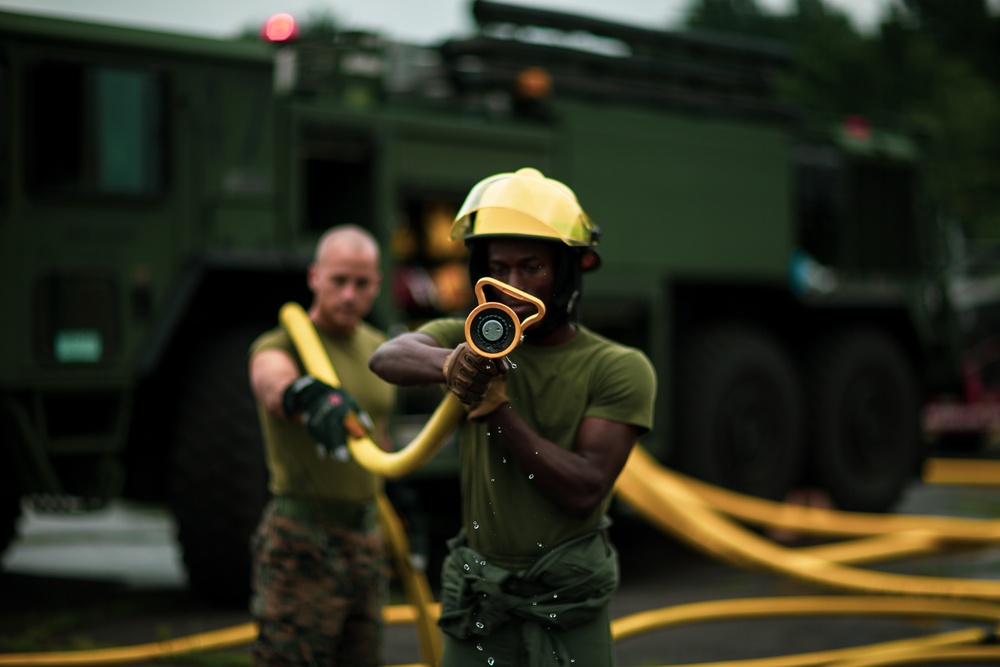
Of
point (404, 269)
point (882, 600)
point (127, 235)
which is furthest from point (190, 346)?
point (882, 600)

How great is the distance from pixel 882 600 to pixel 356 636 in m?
4.30

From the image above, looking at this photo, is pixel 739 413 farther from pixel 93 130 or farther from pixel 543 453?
pixel 543 453

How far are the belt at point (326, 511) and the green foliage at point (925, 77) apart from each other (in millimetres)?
31456

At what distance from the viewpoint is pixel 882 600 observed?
327 inches

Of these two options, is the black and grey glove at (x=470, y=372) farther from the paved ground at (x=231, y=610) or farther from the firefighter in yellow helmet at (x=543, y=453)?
the paved ground at (x=231, y=610)

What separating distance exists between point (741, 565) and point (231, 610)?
8.82ft

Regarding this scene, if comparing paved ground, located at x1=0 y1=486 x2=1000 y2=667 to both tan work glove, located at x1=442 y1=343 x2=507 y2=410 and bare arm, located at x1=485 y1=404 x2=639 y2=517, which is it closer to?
bare arm, located at x1=485 y1=404 x2=639 y2=517

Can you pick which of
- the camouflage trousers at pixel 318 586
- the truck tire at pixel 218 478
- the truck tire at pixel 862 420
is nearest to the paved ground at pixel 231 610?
the truck tire at pixel 218 478

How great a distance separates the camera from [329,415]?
172 inches

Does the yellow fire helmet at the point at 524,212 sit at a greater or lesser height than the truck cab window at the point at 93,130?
lesser

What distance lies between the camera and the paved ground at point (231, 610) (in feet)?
23.7

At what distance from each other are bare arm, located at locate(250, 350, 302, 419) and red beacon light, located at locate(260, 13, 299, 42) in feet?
12.3

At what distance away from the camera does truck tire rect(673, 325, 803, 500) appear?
1012 centimetres

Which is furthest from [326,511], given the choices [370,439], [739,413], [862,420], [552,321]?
[862,420]
